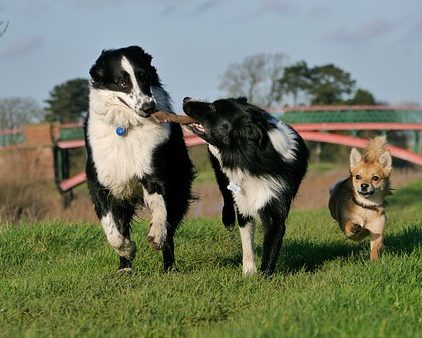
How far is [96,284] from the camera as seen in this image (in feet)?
19.6

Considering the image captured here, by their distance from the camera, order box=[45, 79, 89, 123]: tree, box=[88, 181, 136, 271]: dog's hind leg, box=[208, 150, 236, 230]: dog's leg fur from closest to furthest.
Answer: box=[88, 181, 136, 271]: dog's hind leg → box=[208, 150, 236, 230]: dog's leg fur → box=[45, 79, 89, 123]: tree

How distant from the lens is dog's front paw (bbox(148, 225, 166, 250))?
657 cm

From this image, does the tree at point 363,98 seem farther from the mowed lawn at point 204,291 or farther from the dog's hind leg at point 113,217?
the dog's hind leg at point 113,217

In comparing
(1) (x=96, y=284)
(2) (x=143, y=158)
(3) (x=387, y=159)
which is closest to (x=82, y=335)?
(1) (x=96, y=284)

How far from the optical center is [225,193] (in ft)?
25.3

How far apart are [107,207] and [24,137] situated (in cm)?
2776

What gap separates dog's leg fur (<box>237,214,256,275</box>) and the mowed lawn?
0.64 feet

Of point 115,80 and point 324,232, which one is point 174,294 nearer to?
point 115,80

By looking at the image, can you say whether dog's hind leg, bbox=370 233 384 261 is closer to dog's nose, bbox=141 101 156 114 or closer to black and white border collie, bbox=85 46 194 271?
black and white border collie, bbox=85 46 194 271

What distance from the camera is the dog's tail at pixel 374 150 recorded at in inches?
308

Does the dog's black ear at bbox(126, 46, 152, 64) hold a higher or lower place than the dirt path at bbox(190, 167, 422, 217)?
higher

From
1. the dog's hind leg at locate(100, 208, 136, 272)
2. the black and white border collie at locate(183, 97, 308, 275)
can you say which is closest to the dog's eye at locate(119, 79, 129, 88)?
the black and white border collie at locate(183, 97, 308, 275)

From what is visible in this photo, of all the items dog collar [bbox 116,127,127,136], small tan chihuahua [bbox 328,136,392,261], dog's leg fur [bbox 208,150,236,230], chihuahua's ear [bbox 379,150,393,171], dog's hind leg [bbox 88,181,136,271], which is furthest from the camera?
chihuahua's ear [bbox 379,150,393,171]

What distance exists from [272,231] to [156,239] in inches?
42.1
